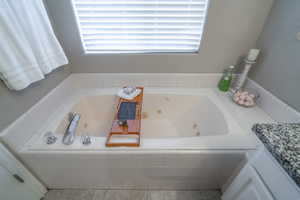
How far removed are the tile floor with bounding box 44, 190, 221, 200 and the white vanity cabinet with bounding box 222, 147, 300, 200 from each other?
56 centimetres

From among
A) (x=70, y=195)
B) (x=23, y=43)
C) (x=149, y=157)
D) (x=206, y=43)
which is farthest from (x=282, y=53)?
(x=70, y=195)

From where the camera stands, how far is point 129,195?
3.43 feet

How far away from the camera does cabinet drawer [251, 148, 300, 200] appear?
361mm

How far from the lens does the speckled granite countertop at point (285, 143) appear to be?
0.34 m

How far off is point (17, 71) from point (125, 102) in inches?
31.8

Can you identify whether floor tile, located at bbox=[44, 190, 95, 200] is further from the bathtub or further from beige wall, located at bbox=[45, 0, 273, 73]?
beige wall, located at bbox=[45, 0, 273, 73]

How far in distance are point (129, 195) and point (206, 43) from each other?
1.63 meters

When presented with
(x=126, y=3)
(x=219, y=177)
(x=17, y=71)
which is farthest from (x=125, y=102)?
(x=219, y=177)

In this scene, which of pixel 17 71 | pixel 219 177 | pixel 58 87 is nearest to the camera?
pixel 17 71

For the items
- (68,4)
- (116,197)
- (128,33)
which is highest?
(68,4)

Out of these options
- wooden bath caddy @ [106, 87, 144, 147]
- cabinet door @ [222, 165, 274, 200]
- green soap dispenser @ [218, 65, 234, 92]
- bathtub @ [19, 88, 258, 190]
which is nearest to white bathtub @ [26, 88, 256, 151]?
bathtub @ [19, 88, 258, 190]

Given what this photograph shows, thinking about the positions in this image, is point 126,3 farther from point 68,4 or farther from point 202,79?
point 202,79

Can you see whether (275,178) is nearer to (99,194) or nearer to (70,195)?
(99,194)

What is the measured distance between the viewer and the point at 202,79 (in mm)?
1477
